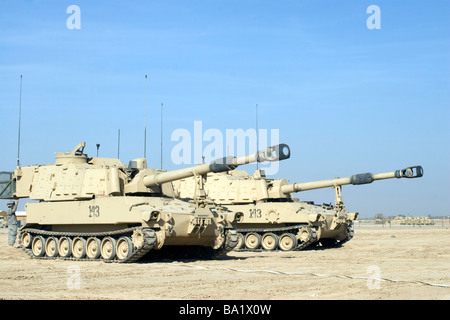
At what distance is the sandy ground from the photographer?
1224 centimetres

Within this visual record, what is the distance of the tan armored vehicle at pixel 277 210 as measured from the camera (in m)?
29.1

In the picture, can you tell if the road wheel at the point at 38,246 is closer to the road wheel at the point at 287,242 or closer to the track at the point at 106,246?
the track at the point at 106,246

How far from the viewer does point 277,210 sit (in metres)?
29.5

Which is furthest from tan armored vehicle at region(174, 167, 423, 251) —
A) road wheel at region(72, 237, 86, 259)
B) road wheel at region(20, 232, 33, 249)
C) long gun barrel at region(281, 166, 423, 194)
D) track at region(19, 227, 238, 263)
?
road wheel at region(72, 237, 86, 259)

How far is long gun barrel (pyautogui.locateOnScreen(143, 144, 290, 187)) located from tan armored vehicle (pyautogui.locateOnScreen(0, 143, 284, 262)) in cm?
3

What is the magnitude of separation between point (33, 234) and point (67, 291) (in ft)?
40.1

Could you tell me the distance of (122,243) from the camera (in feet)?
68.7

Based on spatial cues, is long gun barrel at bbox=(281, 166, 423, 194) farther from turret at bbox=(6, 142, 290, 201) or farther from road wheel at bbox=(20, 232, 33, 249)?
road wheel at bbox=(20, 232, 33, 249)

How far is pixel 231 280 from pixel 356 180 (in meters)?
16.1

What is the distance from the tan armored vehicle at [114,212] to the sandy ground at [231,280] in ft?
3.57

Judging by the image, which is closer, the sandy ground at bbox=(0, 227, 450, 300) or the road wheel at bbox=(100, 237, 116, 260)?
the sandy ground at bbox=(0, 227, 450, 300)

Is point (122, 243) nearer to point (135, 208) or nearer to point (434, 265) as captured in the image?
point (135, 208)

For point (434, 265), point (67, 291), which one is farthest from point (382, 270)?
point (67, 291)
